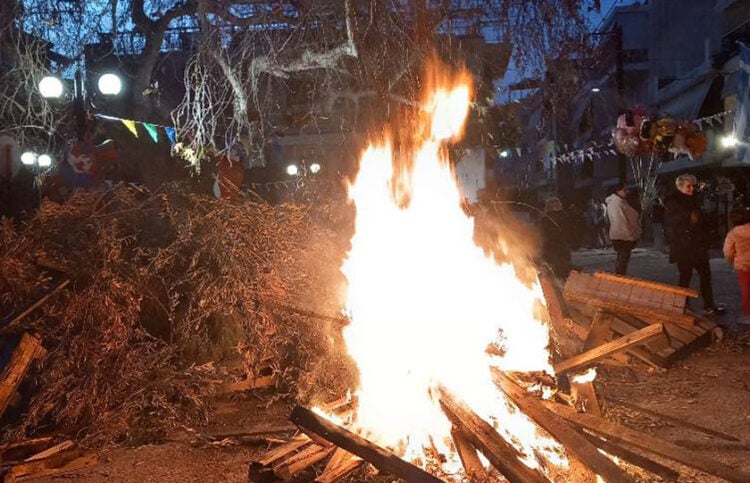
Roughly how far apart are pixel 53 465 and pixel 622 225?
8860mm

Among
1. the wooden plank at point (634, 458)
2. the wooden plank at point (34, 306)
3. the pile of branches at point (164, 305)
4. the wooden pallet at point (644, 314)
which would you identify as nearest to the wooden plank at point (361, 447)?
the wooden plank at point (634, 458)

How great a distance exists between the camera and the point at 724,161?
1938 centimetres

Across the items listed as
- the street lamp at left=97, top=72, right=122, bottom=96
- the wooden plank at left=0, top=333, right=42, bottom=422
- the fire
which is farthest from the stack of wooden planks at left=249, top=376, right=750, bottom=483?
the street lamp at left=97, top=72, right=122, bottom=96

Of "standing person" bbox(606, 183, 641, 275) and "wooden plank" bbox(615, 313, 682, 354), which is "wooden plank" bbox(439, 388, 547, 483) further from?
"standing person" bbox(606, 183, 641, 275)

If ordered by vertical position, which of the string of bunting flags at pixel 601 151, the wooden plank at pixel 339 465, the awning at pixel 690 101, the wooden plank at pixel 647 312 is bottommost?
the wooden plank at pixel 339 465

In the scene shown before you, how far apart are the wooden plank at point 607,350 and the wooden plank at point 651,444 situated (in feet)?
5.49

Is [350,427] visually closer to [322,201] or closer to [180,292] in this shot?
[180,292]

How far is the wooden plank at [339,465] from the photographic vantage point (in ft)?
12.5

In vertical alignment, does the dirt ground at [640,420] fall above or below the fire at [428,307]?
below

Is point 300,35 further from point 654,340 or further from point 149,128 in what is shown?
point 654,340

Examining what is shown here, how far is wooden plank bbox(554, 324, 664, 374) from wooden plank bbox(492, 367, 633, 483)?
1.63 metres

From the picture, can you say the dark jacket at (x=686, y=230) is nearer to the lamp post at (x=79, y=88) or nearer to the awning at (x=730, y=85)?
the lamp post at (x=79, y=88)

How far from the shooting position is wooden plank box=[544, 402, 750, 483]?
11.7ft

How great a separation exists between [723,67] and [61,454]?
21348mm
